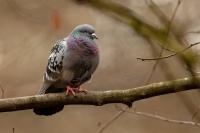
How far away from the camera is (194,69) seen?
2.38 meters

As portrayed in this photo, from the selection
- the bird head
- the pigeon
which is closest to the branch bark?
the pigeon

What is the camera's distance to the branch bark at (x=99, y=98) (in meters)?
3.28

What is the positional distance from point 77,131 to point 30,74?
1.17 m

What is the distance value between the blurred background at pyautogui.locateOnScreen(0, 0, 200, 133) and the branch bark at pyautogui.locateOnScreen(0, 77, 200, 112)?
8.89 feet

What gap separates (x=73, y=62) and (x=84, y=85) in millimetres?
2468

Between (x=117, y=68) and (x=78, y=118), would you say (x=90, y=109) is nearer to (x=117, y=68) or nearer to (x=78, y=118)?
(x=78, y=118)

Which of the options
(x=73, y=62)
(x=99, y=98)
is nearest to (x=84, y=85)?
(x=73, y=62)

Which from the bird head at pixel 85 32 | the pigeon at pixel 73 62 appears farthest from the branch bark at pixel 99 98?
the bird head at pixel 85 32

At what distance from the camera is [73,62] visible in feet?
13.6

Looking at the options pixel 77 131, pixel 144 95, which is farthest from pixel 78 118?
pixel 144 95

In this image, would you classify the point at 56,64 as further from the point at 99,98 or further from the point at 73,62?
the point at 99,98

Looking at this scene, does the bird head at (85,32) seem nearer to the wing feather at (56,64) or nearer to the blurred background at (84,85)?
the wing feather at (56,64)

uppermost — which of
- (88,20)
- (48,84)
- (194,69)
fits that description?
(88,20)

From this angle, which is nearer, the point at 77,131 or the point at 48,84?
the point at 48,84
